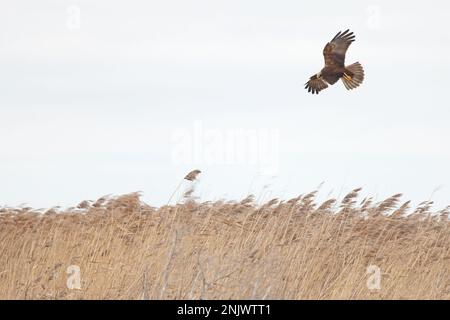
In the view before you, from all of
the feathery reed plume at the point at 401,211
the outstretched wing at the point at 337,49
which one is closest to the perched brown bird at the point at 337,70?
the outstretched wing at the point at 337,49

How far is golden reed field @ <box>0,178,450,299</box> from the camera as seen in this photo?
8.20 metres

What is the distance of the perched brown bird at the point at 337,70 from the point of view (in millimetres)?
11211

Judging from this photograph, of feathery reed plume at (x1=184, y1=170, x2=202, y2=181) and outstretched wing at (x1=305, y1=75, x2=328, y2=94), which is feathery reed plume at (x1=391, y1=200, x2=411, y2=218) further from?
feathery reed plume at (x1=184, y1=170, x2=202, y2=181)

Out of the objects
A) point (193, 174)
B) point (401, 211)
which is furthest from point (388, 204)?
point (193, 174)

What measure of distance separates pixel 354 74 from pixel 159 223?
144 inches

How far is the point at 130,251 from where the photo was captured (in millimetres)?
9805

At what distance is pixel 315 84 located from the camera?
12.1 meters

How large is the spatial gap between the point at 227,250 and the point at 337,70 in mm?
3631

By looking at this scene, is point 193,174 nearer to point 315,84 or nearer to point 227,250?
point 227,250

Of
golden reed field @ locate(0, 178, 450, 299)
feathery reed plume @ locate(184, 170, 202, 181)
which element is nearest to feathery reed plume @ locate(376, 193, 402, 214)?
golden reed field @ locate(0, 178, 450, 299)

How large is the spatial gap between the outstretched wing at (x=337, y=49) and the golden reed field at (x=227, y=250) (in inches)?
75.8

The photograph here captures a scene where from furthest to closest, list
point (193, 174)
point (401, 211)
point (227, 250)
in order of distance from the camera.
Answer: point (401, 211) < point (227, 250) < point (193, 174)
